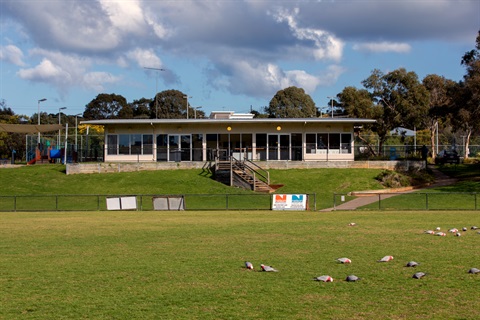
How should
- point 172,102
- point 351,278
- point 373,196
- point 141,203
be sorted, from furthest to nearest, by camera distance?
point 172,102
point 373,196
point 141,203
point 351,278

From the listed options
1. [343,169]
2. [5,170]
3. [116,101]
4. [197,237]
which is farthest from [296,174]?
[116,101]

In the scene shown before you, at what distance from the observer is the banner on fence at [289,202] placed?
3919cm

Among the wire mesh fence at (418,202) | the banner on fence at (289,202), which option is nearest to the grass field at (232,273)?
the banner on fence at (289,202)

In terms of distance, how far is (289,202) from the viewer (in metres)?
39.4

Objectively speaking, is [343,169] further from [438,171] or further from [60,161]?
[60,161]

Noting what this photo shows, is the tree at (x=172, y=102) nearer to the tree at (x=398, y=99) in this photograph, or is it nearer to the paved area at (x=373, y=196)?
the tree at (x=398, y=99)

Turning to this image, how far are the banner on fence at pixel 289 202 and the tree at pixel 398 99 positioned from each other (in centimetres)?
3584

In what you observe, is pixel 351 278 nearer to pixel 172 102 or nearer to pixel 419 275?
pixel 419 275

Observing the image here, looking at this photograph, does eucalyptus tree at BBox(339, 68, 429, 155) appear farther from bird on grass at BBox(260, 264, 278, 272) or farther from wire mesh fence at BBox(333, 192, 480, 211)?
bird on grass at BBox(260, 264, 278, 272)

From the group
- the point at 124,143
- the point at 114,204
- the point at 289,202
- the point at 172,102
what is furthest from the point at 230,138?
the point at 172,102

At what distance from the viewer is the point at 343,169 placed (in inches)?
2137

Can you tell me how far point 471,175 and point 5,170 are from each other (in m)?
42.3

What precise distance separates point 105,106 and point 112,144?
7855 cm

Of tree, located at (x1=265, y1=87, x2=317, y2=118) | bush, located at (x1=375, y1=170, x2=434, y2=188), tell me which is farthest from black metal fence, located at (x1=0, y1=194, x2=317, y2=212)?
tree, located at (x1=265, y1=87, x2=317, y2=118)
